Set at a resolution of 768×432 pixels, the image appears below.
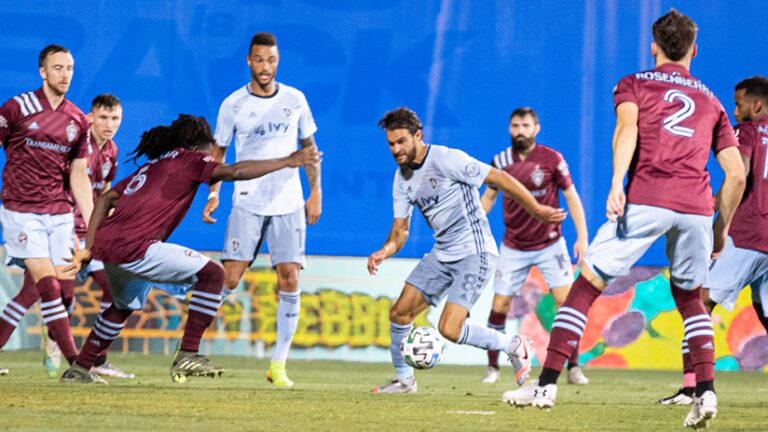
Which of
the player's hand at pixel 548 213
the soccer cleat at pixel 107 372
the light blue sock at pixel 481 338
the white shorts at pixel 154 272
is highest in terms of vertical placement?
the player's hand at pixel 548 213

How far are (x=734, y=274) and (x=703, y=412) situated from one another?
7.17ft

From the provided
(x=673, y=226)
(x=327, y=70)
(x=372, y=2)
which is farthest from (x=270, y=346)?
(x=673, y=226)

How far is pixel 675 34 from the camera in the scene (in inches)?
239

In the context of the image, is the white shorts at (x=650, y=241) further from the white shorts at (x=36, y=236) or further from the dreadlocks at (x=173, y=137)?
the white shorts at (x=36, y=236)

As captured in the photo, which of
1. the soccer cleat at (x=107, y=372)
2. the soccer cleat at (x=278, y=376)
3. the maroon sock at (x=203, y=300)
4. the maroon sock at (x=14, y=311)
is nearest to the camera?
the maroon sock at (x=203, y=300)

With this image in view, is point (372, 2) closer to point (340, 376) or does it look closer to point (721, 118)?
point (340, 376)

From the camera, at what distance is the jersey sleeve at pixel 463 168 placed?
7.67 m

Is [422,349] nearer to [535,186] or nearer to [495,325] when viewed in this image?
[495,325]

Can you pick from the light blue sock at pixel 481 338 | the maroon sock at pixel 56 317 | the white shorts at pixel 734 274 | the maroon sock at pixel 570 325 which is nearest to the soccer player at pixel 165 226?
the maroon sock at pixel 56 317

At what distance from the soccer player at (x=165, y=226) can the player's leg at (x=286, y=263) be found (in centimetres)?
75

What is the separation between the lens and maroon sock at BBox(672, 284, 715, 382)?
6090mm

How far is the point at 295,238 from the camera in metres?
8.62

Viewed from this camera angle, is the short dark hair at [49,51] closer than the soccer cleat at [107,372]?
Yes

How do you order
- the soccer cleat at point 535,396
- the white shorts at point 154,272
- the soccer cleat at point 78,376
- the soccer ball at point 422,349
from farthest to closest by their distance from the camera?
the soccer cleat at point 78,376 → the white shorts at point 154,272 → the soccer ball at point 422,349 → the soccer cleat at point 535,396
